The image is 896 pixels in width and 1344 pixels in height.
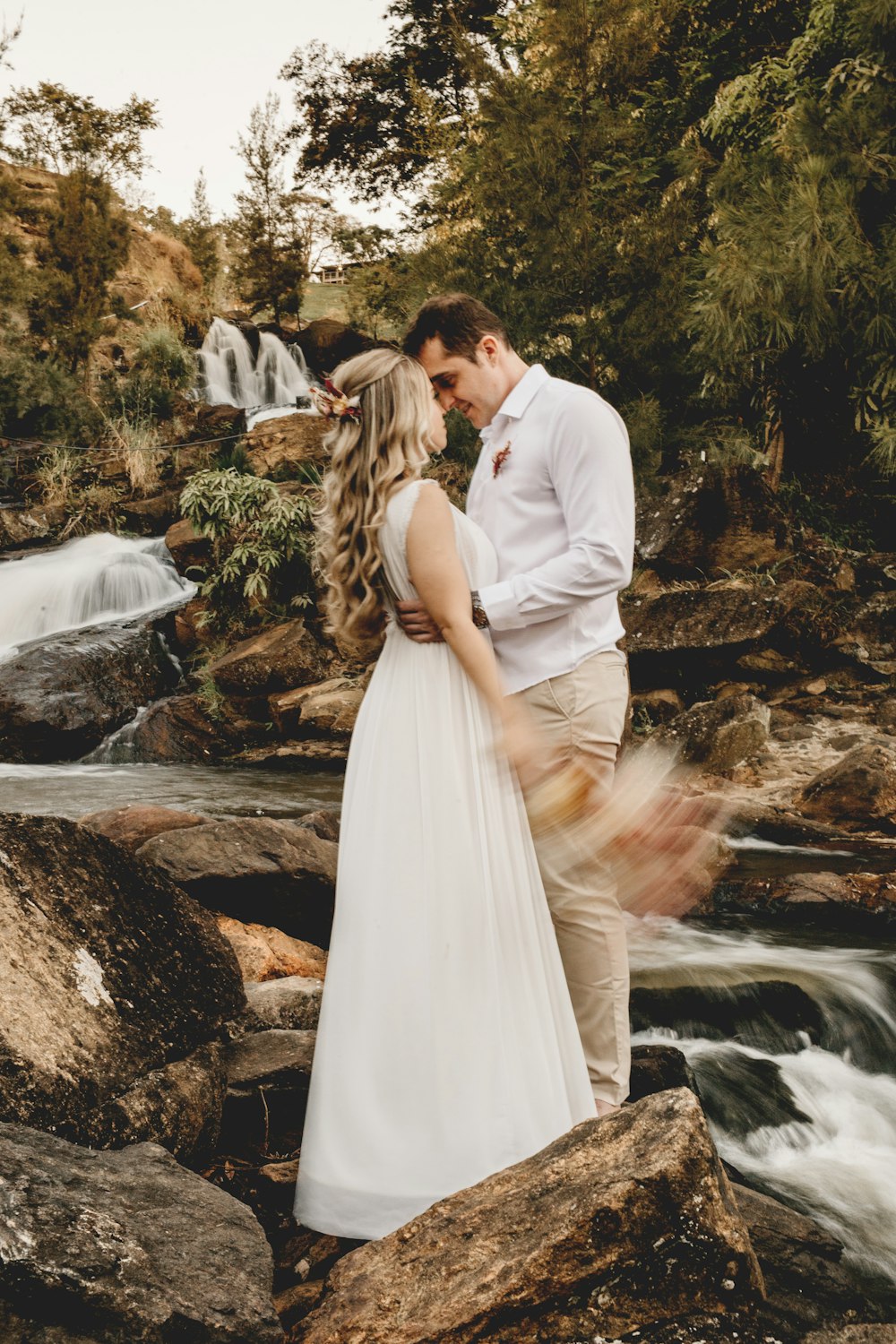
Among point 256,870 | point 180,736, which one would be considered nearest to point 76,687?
point 180,736

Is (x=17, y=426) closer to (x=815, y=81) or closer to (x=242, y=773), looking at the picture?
(x=242, y=773)

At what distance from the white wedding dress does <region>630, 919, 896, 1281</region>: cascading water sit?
1.48m

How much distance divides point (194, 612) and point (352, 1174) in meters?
10.6

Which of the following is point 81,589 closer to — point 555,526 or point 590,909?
point 555,526

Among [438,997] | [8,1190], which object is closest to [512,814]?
[438,997]

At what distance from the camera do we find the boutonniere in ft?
10.1

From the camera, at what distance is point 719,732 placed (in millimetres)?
8711

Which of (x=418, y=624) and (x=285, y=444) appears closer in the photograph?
(x=418, y=624)

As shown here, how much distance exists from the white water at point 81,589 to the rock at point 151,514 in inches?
43.6

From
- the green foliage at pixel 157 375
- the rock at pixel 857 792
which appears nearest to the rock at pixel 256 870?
the rock at pixel 857 792

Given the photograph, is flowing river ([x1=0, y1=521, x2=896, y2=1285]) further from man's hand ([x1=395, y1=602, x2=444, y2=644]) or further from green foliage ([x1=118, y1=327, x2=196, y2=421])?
green foliage ([x1=118, y1=327, x2=196, y2=421])

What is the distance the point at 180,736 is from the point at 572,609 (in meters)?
8.61

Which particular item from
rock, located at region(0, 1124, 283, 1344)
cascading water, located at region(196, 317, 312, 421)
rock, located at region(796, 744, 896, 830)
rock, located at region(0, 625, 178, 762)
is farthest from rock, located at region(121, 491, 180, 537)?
rock, located at region(0, 1124, 283, 1344)

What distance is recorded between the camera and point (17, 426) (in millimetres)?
18219
